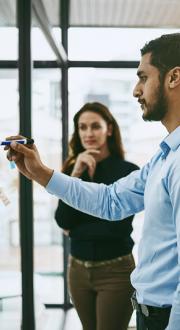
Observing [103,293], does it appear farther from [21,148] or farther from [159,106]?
[159,106]

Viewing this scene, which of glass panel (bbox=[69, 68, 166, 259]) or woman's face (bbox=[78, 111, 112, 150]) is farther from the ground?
glass panel (bbox=[69, 68, 166, 259])

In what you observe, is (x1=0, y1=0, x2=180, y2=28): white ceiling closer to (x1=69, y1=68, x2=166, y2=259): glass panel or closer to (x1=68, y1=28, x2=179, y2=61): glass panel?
(x1=68, y1=28, x2=179, y2=61): glass panel

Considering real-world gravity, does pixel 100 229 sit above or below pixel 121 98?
below

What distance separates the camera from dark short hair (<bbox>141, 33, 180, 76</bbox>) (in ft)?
3.28

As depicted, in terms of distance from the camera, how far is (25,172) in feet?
4.08

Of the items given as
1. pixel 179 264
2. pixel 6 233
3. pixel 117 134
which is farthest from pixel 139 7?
pixel 179 264

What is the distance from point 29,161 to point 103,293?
0.70 metres

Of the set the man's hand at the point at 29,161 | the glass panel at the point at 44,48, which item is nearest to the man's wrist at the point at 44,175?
the man's hand at the point at 29,161

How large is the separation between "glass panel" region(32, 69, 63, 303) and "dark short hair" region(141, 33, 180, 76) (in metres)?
1.80

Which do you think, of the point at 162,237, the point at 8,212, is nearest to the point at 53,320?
the point at 8,212

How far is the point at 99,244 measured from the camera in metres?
1.66

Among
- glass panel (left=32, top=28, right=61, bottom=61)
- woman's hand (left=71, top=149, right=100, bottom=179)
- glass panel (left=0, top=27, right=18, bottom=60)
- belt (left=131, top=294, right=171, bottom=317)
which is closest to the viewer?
belt (left=131, top=294, right=171, bottom=317)

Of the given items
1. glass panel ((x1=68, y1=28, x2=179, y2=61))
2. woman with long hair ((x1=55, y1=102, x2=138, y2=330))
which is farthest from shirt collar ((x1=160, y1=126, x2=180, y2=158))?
glass panel ((x1=68, y1=28, x2=179, y2=61))

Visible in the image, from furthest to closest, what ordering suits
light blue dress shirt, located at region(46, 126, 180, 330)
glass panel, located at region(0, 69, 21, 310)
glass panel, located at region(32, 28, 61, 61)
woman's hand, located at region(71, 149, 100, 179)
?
glass panel, located at region(0, 69, 21, 310)
glass panel, located at region(32, 28, 61, 61)
woman's hand, located at region(71, 149, 100, 179)
light blue dress shirt, located at region(46, 126, 180, 330)
